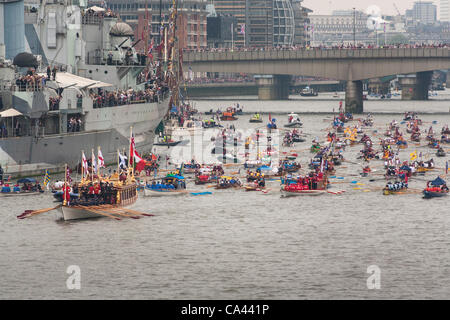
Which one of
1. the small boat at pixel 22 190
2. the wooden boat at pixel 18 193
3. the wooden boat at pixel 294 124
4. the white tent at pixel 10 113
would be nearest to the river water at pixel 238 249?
the wooden boat at pixel 18 193

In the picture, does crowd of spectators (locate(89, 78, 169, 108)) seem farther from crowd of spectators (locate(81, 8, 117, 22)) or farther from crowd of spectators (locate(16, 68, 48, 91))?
crowd of spectators (locate(16, 68, 48, 91))

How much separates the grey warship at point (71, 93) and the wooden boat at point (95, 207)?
19195mm

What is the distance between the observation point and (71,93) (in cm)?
11450

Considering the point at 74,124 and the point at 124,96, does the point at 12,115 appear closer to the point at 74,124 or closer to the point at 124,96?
the point at 74,124

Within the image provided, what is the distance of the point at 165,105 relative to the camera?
154000 millimetres

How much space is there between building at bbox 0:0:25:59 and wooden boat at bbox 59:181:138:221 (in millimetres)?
43396

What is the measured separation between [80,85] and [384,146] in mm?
45754

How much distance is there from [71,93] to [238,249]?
45.2m

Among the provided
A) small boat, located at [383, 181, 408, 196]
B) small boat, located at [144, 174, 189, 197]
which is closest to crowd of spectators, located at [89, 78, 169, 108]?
small boat, located at [144, 174, 189, 197]

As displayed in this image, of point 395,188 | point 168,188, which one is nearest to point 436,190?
point 395,188

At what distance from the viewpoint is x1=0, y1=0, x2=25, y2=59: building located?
415 ft

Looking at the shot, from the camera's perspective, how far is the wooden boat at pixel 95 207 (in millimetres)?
84000

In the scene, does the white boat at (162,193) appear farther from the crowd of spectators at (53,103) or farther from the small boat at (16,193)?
the crowd of spectators at (53,103)

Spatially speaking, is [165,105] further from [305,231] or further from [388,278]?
[388,278]
